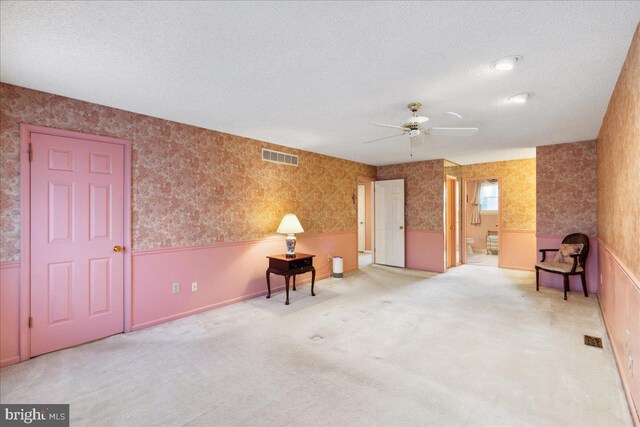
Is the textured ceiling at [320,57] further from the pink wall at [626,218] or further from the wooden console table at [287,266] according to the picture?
the wooden console table at [287,266]

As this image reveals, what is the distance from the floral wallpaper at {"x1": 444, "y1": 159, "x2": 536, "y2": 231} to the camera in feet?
20.6

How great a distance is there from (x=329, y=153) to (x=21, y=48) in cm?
415

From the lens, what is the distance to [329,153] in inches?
220

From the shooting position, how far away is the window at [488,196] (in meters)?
9.37

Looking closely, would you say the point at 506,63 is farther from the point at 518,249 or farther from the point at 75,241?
the point at 518,249

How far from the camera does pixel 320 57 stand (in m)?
2.15

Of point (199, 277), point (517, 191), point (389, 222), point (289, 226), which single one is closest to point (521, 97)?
point (289, 226)

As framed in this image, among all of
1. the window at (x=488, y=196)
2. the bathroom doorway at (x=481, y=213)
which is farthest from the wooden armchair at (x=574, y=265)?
the window at (x=488, y=196)

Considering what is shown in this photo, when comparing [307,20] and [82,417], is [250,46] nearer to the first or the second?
[307,20]

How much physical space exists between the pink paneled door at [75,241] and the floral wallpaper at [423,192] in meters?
5.31

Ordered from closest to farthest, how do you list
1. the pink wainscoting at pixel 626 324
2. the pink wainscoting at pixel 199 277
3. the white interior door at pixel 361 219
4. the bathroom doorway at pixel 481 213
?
the pink wainscoting at pixel 626 324
the pink wainscoting at pixel 199 277
the bathroom doorway at pixel 481 213
the white interior door at pixel 361 219

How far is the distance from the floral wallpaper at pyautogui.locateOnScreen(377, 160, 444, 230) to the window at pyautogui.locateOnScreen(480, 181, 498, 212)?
4079 millimetres

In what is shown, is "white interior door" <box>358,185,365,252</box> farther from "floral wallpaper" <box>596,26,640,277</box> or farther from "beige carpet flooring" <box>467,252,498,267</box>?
"floral wallpaper" <box>596,26,640,277</box>

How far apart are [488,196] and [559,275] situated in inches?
196
